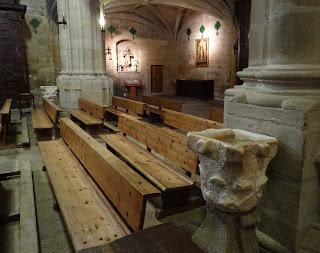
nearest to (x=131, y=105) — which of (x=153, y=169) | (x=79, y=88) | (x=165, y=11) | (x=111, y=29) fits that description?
(x=79, y=88)

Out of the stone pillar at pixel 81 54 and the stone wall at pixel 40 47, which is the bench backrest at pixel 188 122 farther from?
the stone wall at pixel 40 47

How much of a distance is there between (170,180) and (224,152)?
1177 mm

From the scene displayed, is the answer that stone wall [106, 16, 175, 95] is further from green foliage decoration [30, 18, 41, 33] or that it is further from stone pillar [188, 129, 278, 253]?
stone pillar [188, 129, 278, 253]

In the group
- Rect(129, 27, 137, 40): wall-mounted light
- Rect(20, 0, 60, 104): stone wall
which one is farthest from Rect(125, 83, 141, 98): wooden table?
Rect(20, 0, 60, 104): stone wall

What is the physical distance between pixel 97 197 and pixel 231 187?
1.38m

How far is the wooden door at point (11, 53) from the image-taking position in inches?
376

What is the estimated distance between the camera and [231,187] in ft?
4.96

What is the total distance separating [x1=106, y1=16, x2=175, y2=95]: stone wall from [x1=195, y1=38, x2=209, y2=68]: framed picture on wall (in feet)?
7.52

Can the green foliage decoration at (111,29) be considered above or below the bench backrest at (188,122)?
above

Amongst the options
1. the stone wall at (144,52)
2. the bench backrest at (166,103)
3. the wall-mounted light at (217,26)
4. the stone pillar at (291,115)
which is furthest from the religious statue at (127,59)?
the stone pillar at (291,115)

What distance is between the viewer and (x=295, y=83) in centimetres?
169

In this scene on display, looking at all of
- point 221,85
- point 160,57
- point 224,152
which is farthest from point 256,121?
point 160,57

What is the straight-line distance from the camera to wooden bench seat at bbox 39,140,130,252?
1.87m

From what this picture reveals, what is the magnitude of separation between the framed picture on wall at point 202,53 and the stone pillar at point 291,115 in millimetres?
13512
